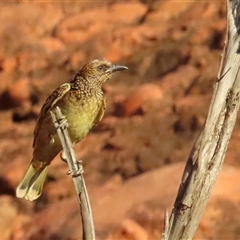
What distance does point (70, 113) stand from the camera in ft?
15.0

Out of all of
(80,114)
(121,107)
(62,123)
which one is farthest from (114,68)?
(121,107)

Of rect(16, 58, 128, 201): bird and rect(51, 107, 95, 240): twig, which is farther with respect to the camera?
rect(16, 58, 128, 201): bird

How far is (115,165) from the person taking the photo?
10305mm

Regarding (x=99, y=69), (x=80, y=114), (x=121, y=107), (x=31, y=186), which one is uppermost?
(x=99, y=69)

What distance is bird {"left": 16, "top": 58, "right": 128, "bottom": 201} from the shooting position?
4578mm

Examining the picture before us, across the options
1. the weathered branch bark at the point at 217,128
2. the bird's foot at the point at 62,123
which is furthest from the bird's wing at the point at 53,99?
the weathered branch bark at the point at 217,128

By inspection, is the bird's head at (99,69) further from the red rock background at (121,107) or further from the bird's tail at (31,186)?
the red rock background at (121,107)

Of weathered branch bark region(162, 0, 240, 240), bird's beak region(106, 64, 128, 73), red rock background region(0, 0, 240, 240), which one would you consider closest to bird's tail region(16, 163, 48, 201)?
bird's beak region(106, 64, 128, 73)

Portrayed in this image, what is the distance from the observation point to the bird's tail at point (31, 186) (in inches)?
181

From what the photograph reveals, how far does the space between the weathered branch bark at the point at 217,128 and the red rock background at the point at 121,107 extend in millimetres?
3780

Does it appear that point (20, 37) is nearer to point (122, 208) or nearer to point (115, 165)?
point (115, 165)

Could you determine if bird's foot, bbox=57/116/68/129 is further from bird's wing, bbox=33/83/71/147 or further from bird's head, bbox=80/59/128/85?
bird's head, bbox=80/59/128/85

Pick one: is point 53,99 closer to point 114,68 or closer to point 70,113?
point 70,113

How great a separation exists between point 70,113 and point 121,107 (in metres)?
7.66
